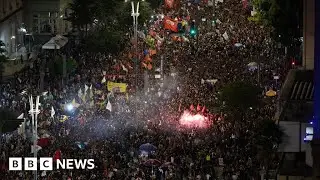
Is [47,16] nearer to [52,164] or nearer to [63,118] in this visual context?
[63,118]

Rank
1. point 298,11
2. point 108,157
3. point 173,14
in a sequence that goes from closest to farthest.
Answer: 1. point 108,157
2. point 298,11
3. point 173,14

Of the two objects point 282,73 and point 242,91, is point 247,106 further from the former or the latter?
point 282,73

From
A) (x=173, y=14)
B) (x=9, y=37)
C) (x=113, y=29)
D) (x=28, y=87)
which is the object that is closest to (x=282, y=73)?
(x=28, y=87)

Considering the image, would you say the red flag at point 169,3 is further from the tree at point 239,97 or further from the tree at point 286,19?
the tree at point 239,97

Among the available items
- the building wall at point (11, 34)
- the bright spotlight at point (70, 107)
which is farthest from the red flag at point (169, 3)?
the bright spotlight at point (70, 107)

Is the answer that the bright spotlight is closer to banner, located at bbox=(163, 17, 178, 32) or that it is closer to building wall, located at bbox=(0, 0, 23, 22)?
banner, located at bbox=(163, 17, 178, 32)

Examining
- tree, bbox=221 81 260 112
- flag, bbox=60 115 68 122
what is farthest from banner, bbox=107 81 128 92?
tree, bbox=221 81 260 112
